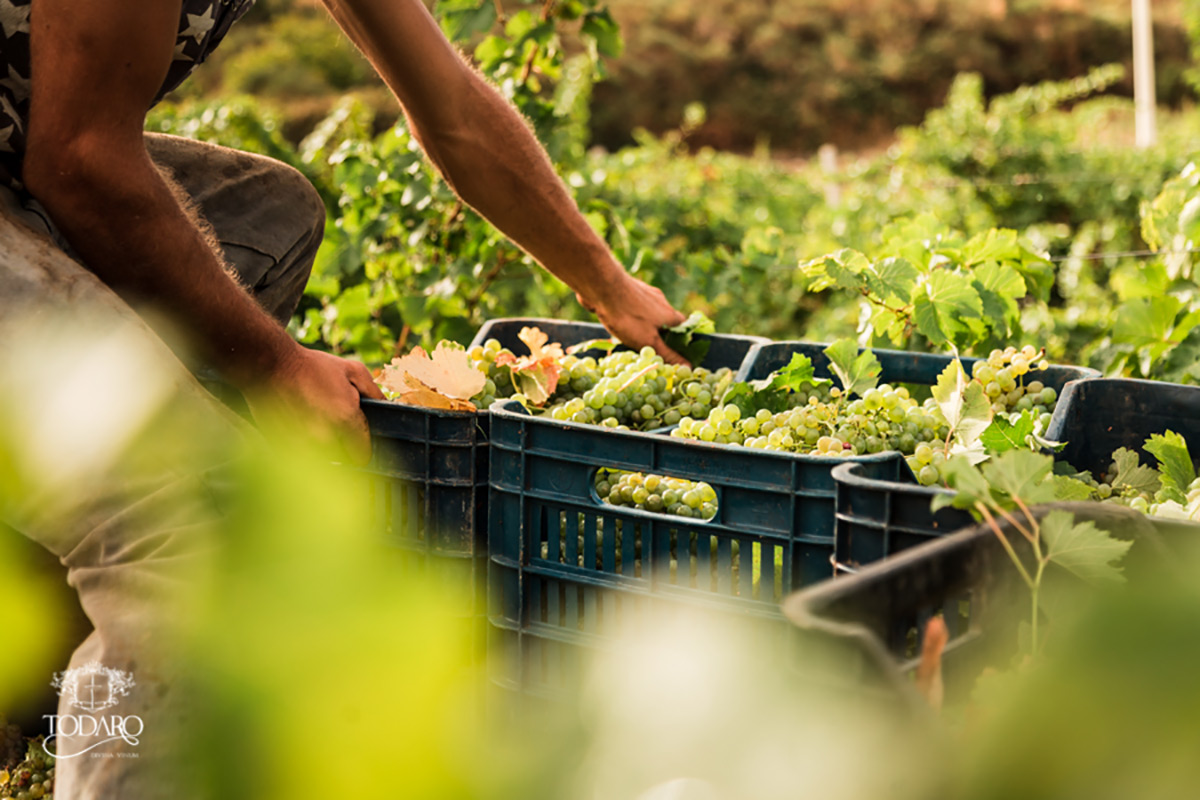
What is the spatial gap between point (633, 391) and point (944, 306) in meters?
0.72

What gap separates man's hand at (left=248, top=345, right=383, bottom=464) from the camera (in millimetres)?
1576

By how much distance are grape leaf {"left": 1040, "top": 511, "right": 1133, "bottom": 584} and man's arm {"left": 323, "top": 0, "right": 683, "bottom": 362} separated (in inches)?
49.3

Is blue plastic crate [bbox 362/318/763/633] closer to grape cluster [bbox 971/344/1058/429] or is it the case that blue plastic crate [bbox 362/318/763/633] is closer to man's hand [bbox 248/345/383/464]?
man's hand [bbox 248/345/383/464]

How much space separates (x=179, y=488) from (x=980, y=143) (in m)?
9.13

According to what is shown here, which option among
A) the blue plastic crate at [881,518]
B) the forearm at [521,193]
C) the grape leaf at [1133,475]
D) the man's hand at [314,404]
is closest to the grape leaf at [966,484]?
the blue plastic crate at [881,518]

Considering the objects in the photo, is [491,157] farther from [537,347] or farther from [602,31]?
[602,31]

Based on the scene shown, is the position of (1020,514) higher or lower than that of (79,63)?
lower

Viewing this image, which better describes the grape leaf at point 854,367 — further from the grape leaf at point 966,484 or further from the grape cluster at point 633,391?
the grape leaf at point 966,484

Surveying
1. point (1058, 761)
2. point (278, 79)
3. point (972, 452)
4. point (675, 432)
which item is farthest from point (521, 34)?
point (278, 79)

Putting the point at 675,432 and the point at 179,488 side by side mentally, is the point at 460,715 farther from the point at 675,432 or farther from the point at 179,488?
the point at 675,432

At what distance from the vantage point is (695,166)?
390 inches

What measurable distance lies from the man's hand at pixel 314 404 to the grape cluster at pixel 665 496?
402 mm

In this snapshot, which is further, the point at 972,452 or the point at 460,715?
the point at 972,452

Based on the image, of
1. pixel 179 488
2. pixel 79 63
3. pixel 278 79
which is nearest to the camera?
pixel 179 488
